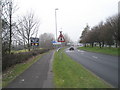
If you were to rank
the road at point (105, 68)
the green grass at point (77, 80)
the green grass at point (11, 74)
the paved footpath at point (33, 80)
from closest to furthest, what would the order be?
the green grass at point (77, 80) → the paved footpath at point (33, 80) → the green grass at point (11, 74) → the road at point (105, 68)

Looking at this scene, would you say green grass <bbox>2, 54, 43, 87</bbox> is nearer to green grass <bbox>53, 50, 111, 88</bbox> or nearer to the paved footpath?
the paved footpath

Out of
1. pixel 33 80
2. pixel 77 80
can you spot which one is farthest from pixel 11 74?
pixel 77 80

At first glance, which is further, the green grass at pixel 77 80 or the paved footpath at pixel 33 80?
the paved footpath at pixel 33 80

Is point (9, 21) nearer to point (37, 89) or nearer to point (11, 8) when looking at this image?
point (11, 8)

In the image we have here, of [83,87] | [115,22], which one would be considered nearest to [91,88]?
[83,87]

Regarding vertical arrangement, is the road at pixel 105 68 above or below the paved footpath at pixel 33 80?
below

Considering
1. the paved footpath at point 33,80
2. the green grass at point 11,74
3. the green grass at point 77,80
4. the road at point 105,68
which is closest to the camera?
the green grass at point 77,80

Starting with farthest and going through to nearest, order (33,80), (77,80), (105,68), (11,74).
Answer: (105,68)
(11,74)
(33,80)
(77,80)

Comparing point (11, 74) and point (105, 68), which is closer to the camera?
point (11, 74)

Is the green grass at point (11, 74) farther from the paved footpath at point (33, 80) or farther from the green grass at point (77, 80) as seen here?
the green grass at point (77, 80)

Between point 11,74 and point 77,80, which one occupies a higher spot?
point 77,80

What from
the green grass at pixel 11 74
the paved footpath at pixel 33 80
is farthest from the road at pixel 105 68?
the green grass at pixel 11 74

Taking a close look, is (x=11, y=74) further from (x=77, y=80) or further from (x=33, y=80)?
(x=77, y=80)

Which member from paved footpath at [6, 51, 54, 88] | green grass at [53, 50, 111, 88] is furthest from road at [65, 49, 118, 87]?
paved footpath at [6, 51, 54, 88]
